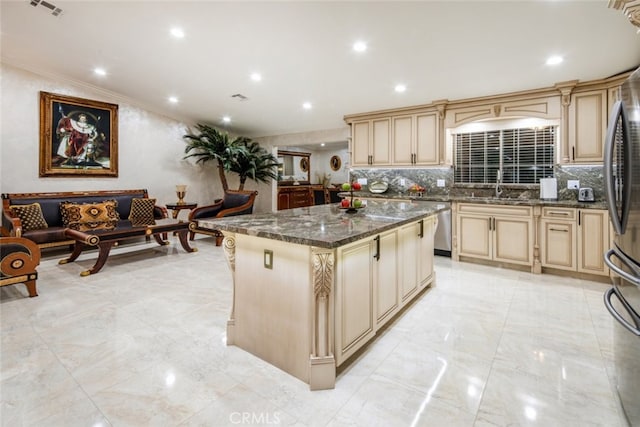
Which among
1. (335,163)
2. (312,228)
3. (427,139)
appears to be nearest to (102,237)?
(312,228)

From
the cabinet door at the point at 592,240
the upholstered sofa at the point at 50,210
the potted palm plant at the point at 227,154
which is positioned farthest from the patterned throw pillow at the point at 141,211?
the cabinet door at the point at 592,240

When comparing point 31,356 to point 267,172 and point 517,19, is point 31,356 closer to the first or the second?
point 517,19

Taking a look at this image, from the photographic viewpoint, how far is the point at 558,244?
3779 mm

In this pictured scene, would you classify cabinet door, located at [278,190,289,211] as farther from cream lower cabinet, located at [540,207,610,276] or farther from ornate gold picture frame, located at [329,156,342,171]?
cream lower cabinet, located at [540,207,610,276]

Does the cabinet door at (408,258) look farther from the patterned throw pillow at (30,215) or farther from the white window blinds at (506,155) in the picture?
the patterned throw pillow at (30,215)

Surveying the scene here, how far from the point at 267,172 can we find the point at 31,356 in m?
5.78

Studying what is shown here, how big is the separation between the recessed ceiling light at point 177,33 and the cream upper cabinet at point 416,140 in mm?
3369

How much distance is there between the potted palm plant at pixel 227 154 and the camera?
270 inches

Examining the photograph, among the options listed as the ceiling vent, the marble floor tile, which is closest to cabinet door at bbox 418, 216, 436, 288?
the marble floor tile

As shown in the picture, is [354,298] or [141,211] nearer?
[354,298]

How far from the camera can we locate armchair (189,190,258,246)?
5488 millimetres

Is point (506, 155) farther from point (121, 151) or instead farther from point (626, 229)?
point (121, 151)

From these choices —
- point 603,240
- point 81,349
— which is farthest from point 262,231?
point 603,240

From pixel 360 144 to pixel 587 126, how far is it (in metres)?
3.19
